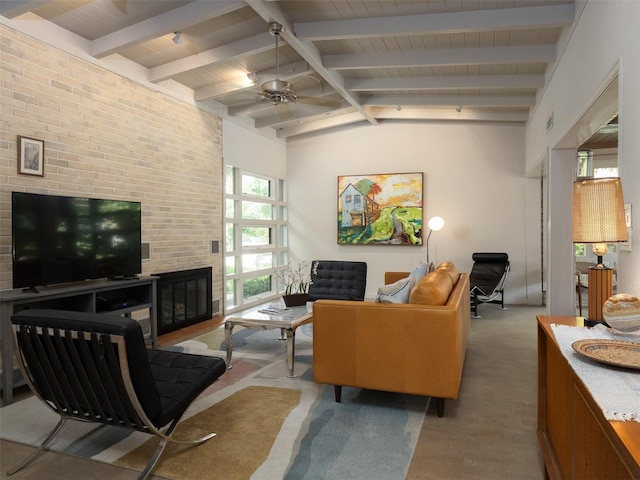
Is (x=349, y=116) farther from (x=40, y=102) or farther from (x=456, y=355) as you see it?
(x=456, y=355)

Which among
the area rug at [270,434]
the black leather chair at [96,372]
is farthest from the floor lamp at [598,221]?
the black leather chair at [96,372]

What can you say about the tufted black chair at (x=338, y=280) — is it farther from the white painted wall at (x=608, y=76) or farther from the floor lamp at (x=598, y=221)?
the floor lamp at (x=598, y=221)

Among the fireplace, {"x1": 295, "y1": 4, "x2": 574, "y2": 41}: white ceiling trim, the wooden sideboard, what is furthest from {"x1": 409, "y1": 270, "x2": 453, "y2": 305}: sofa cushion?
the fireplace

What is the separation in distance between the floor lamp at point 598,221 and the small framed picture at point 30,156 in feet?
13.2

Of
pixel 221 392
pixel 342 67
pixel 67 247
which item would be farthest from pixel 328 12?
pixel 221 392

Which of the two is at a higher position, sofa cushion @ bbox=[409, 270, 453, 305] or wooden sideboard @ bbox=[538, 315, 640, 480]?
sofa cushion @ bbox=[409, 270, 453, 305]

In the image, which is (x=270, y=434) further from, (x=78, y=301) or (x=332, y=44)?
(x=332, y=44)

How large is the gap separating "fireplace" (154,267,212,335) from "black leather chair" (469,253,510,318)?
12.6ft

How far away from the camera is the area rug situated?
2.20 meters

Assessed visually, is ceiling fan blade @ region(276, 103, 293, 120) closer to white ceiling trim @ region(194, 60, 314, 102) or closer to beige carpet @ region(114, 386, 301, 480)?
white ceiling trim @ region(194, 60, 314, 102)

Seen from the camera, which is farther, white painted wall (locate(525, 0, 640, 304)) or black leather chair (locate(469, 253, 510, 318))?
black leather chair (locate(469, 253, 510, 318))

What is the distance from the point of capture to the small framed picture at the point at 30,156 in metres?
3.46

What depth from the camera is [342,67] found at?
4777 mm

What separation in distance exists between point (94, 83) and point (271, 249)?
4.08m
